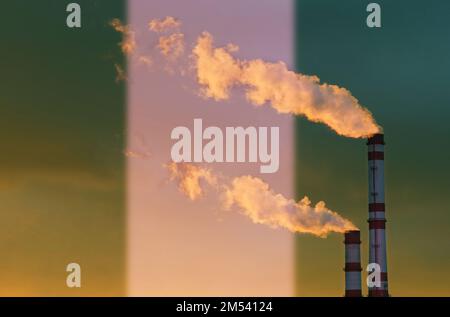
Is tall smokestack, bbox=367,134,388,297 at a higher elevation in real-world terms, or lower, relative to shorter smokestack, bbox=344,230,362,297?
higher

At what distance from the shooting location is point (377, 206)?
81.8 metres

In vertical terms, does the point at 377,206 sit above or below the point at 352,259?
above

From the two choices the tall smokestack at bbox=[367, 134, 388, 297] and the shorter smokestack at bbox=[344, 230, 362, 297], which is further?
the tall smokestack at bbox=[367, 134, 388, 297]

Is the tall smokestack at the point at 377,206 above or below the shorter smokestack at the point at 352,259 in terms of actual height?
above

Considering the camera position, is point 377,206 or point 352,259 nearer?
point 352,259

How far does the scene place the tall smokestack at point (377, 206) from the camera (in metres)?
81.5

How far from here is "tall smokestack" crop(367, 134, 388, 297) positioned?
81.5 m
